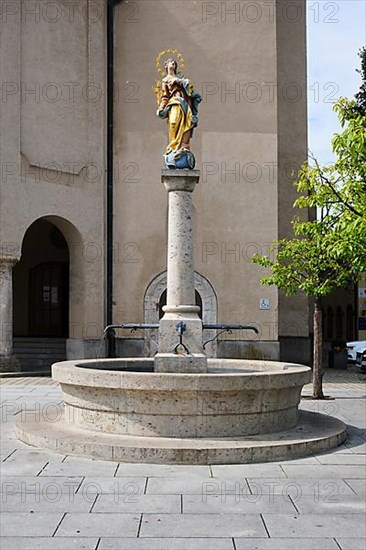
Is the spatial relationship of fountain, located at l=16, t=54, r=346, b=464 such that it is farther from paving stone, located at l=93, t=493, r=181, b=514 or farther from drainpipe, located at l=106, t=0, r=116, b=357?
drainpipe, located at l=106, t=0, r=116, b=357

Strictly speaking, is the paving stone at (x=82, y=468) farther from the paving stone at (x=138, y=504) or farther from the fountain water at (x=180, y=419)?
the paving stone at (x=138, y=504)

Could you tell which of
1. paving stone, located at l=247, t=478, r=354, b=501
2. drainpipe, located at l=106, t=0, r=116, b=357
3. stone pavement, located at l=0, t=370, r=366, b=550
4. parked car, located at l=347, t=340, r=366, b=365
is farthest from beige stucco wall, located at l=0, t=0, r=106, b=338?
paving stone, located at l=247, t=478, r=354, b=501

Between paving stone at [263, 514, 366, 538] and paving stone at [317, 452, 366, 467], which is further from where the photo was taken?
paving stone at [317, 452, 366, 467]

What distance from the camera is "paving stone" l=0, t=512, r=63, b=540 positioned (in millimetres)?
5898

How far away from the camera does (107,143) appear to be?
22828mm

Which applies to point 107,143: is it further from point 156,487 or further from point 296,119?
point 156,487

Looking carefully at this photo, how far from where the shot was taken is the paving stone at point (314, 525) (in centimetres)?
595

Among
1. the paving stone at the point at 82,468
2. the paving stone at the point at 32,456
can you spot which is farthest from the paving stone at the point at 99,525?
the paving stone at the point at 32,456

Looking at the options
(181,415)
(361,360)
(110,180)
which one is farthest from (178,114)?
(361,360)

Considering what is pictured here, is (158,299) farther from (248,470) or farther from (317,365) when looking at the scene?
(248,470)

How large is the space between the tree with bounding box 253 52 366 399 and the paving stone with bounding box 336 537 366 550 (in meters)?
5.43

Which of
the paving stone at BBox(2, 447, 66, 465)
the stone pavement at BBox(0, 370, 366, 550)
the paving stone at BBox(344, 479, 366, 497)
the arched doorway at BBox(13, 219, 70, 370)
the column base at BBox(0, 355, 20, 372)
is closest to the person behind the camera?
the stone pavement at BBox(0, 370, 366, 550)

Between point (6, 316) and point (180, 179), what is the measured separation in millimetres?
10760

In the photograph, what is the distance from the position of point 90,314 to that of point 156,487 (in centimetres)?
1495
